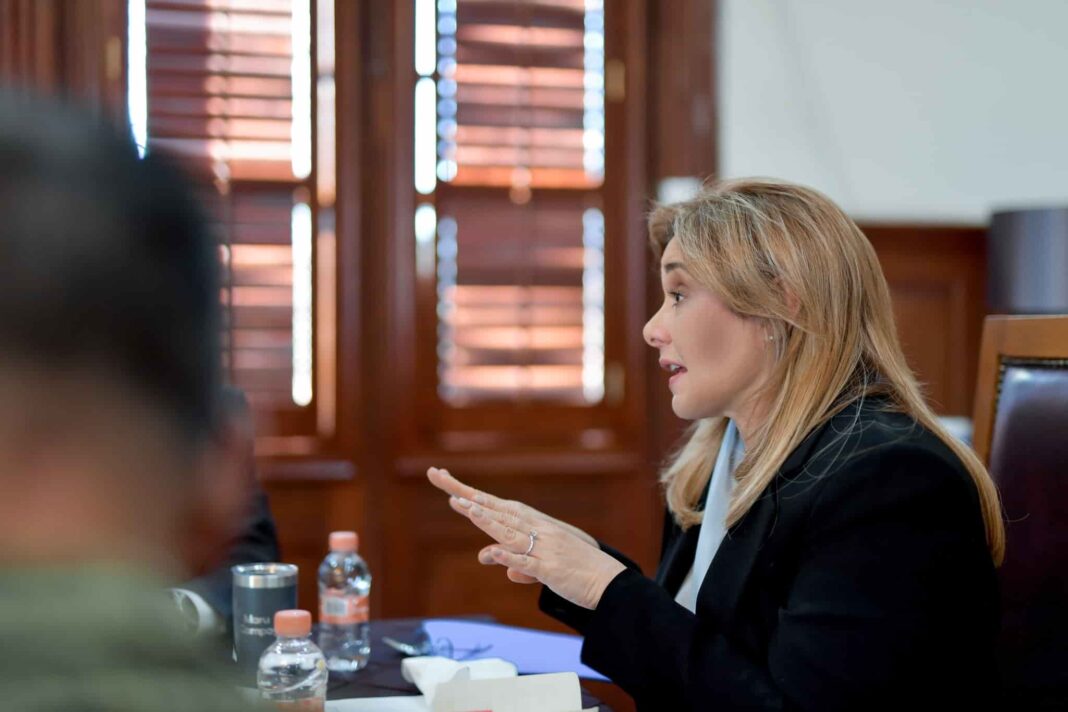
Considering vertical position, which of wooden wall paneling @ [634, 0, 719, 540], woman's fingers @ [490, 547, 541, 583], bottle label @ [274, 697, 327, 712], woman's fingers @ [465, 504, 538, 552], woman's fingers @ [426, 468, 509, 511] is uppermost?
wooden wall paneling @ [634, 0, 719, 540]

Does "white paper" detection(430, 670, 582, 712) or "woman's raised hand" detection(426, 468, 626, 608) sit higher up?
"woman's raised hand" detection(426, 468, 626, 608)

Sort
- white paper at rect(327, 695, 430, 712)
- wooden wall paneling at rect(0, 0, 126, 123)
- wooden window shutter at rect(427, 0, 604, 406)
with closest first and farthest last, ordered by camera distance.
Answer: white paper at rect(327, 695, 430, 712)
wooden wall paneling at rect(0, 0, 126, 123)
wooden window shutter at rect(427, 0, 604, 406)

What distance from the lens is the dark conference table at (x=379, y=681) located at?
1577mm

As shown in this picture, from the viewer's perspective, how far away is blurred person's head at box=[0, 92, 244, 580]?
1.57 ft

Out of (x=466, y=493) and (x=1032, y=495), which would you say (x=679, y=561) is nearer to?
(x=466, y=493)

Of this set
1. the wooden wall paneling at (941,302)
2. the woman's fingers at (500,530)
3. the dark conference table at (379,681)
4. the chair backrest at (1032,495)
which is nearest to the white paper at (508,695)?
the dark conference table at (379,681)

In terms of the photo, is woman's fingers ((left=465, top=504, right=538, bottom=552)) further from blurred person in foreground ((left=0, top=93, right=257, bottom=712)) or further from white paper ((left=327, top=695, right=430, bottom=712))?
blurred person in foreground ((left=0, top=93, right=257, bottom=712))

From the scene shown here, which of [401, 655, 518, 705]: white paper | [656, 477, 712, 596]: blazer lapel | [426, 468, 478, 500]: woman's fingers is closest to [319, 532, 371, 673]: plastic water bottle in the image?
[401, 655, 518, 705]: white paper

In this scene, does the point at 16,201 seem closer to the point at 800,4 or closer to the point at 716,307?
the point at 716,307

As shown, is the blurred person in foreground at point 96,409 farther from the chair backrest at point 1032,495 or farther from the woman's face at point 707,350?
the chair backrest at point 1032,495

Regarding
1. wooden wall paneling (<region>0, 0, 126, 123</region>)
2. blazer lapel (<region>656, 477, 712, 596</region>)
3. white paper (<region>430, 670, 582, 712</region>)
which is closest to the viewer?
white paper (<region>430, 670, 582, 712</region>)

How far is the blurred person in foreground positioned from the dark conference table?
3.53 ft

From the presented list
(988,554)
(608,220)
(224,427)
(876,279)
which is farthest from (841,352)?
(608,220)

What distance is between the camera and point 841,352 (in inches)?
65.1
